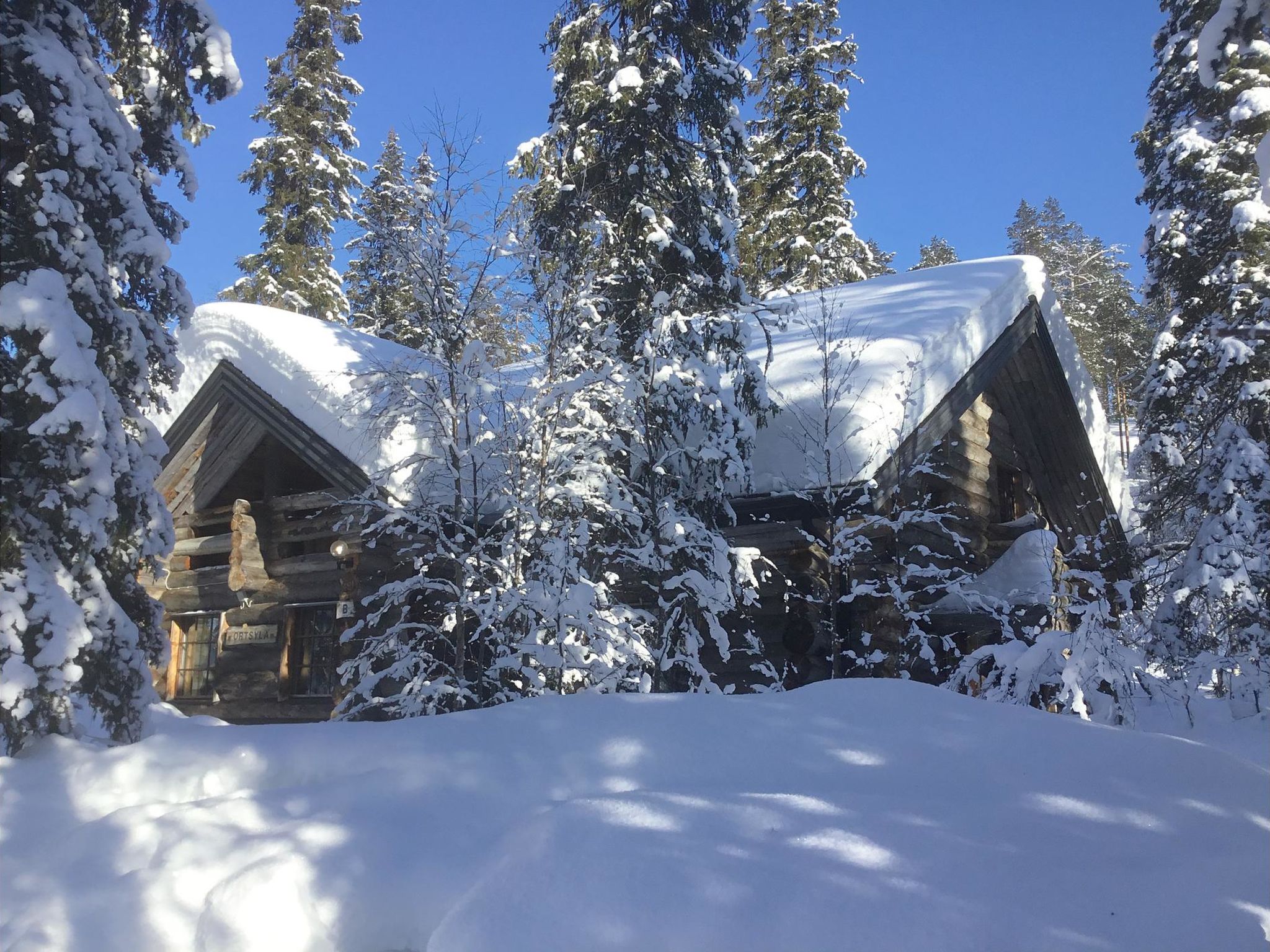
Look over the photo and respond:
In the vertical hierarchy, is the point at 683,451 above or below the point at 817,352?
below

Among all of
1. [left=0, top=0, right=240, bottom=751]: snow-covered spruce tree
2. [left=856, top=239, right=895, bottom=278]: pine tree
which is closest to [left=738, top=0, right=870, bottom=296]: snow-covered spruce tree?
[left=856, top=239, right=895, bottom=278]: pine tree

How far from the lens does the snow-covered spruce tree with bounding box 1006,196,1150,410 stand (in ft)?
132

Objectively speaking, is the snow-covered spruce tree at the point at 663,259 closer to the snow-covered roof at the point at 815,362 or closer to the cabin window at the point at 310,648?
the snow-covered roof at the point at 815,362

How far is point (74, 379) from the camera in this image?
490 cm

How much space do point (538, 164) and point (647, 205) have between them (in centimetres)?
164

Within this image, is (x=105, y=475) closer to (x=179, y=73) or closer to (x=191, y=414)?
(x=179, y=73)

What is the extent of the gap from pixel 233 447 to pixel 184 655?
4258 millimetres

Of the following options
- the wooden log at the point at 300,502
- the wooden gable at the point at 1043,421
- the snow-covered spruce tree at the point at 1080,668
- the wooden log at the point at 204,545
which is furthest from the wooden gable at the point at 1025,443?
the wooden log at the point at 204,545

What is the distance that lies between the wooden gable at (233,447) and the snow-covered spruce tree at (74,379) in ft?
15.7

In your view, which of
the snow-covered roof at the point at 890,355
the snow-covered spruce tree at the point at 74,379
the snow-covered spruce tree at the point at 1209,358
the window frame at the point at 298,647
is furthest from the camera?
the window frame at the point at 298,647

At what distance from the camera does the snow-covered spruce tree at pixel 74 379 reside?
4723mm

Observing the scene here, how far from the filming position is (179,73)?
654 cm

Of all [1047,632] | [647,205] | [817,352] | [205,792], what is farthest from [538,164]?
[205,792]

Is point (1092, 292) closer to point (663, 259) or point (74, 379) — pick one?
point (663, 259)
